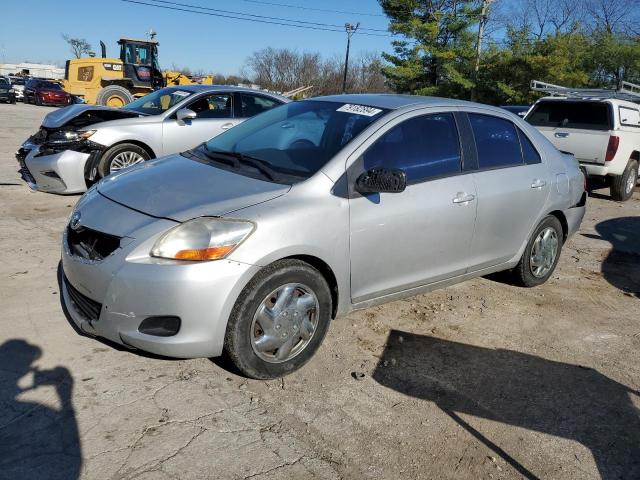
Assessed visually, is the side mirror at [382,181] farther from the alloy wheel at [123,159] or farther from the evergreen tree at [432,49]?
the evergreen tree at [432,49]

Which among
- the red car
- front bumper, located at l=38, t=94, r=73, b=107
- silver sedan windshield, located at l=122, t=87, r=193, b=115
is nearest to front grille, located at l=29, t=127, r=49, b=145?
silver sedan windshield, located at l=122, t=87, r=193, b=115

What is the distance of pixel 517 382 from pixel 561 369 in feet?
1.39

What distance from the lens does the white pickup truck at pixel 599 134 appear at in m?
9.25

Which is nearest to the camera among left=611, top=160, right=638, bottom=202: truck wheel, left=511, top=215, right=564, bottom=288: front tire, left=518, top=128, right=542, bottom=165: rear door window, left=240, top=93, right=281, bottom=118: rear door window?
left=518, top=128, right=542, bottom=165: rear door window

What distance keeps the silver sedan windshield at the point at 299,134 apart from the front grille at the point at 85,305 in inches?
54.1

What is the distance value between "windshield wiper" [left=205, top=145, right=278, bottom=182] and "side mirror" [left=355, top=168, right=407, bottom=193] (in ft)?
1.83

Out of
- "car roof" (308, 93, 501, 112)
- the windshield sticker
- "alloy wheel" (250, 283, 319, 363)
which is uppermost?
"car roof" (308, 93, 501, 112)

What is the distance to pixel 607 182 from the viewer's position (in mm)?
9906

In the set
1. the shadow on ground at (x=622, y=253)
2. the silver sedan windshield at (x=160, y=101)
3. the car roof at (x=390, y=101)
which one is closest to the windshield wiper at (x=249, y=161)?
the car roof at (x=390, y=101)

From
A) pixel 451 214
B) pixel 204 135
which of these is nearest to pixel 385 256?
pixel 451 214

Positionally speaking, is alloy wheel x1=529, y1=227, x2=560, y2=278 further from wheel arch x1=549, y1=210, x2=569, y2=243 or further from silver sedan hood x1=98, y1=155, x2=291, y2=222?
silver sedan hood x1=98, y1=155, x2=291, y2=222

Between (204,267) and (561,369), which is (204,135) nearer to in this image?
(204,267)

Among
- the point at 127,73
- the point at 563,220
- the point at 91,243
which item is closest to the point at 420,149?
the point at 563,220

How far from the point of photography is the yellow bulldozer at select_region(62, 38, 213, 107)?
23875mm
